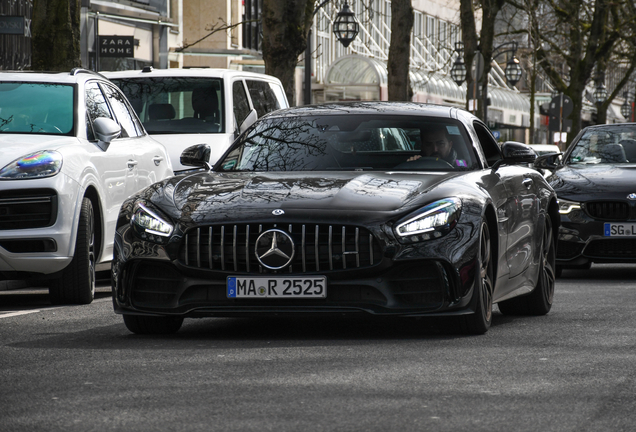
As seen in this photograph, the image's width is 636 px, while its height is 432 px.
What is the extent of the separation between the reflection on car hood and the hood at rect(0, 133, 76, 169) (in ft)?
17.6

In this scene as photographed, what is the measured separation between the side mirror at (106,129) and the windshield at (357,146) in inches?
75.3

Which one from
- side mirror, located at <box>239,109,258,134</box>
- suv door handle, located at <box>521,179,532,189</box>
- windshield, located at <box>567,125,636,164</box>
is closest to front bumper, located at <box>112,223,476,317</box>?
suv door handle, located at <box>521,179,532,189</box>

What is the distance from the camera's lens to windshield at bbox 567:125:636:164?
14.5 metres

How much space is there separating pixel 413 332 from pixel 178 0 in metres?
36.2

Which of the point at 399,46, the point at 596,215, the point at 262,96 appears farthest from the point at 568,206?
the point at 399,46

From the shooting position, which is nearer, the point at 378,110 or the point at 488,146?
the point at 378,110

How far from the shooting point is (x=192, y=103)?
49.8 ft

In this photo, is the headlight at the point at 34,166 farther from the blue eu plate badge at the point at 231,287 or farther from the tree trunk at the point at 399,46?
the tree trunk at the point at 399,46

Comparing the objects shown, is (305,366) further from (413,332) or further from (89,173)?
(89,173)

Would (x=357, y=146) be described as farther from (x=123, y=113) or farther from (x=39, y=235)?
(x=123, y=113)

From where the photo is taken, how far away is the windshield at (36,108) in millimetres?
10289

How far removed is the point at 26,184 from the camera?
9.32 m

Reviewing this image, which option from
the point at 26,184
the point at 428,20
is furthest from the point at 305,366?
the point at 428,20

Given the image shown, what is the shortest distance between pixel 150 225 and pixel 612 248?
6843mm
